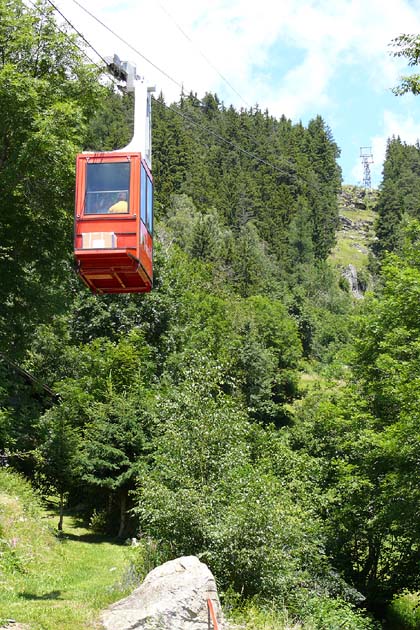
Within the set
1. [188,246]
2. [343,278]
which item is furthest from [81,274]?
[343,278]

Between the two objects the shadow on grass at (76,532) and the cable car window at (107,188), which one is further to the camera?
the shadow on grass at (76,532)

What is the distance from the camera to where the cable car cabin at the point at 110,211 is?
13.6 m

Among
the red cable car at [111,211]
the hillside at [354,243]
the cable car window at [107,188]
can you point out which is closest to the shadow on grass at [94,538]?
the red cable car at [111,211]

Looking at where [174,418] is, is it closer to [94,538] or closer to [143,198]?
[143,198]

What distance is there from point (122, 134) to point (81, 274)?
268 feet

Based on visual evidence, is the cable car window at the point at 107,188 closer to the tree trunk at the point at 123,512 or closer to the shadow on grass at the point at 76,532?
the shadow on grass at the point at 76,532

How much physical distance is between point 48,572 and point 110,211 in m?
9.23

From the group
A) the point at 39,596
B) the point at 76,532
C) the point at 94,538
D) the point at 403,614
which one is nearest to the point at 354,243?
the point at 76,532

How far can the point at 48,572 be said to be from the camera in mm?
17328

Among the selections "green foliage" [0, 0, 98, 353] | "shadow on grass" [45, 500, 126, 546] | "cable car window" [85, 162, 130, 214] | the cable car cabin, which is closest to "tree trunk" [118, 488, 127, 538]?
"shadow on grass" [45, 500, 126, 546]

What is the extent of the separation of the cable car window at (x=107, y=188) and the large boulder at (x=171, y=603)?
22.0ft

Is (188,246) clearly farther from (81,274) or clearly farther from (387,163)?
(387,163)

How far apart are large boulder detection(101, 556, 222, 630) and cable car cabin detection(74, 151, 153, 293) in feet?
18.9

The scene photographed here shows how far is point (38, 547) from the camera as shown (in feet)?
61.9
